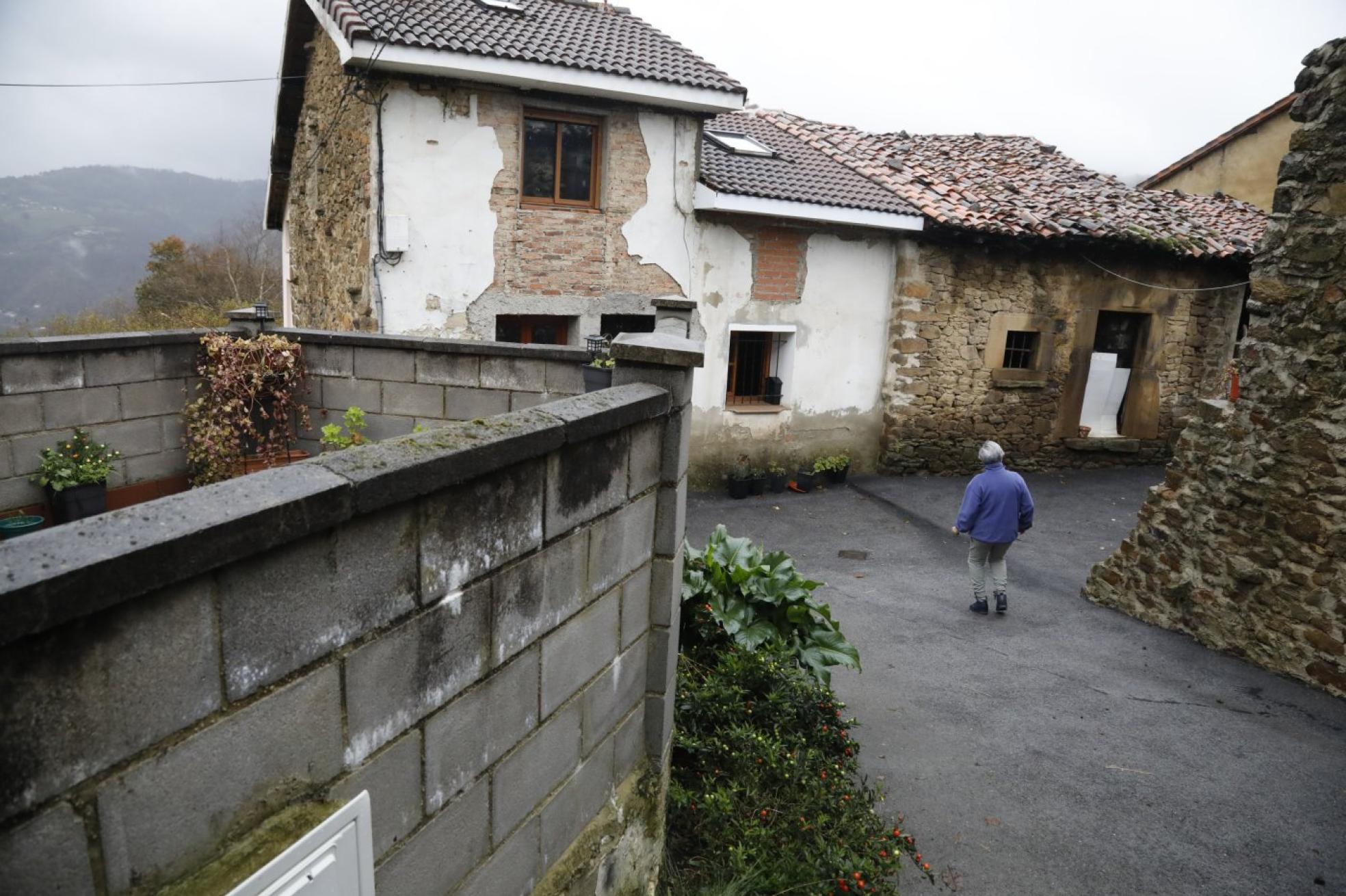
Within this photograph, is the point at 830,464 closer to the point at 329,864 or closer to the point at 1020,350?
the point at 1020,350

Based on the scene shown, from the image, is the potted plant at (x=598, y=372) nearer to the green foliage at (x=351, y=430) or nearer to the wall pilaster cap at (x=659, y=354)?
the green foliage at (x=351, y=430)

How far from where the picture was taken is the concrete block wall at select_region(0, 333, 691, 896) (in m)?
1.30

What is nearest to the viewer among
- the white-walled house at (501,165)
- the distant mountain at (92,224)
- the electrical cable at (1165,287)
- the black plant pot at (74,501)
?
the black plant pot at (74,501)

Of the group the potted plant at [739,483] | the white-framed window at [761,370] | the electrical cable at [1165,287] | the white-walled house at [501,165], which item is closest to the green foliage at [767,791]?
the white-walled house at [501,165]

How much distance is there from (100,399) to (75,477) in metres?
0.60

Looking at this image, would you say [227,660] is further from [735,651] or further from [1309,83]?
[1309,83]

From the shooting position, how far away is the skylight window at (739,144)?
13258 millimetres

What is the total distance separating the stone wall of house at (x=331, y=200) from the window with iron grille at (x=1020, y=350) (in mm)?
10078

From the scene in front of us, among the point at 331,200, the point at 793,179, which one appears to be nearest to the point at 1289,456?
the point at 793,179

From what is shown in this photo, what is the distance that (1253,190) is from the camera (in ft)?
57.6

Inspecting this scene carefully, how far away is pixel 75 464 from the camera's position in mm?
5109

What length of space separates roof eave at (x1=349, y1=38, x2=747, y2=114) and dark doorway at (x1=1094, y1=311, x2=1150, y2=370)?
7989mm

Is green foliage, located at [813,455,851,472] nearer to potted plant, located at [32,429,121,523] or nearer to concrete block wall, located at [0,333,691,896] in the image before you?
potted plant, located at [32,429,121,523]

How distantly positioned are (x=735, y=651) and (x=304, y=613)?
11.9 ft
